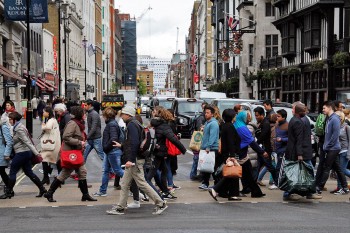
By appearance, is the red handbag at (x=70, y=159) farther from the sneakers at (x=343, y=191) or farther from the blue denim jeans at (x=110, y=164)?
the sneakers at (x=343, y=191)

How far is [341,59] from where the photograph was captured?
37.8 metres

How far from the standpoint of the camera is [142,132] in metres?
11.5

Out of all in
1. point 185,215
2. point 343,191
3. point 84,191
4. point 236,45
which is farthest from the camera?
point 236,45

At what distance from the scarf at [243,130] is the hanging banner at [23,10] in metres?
20.8

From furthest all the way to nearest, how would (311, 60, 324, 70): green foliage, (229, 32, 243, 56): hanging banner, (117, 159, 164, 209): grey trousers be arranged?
1. (229, 32, 243, 56): hanging banner
2. (311, 60, 324, 70): green foliage
3. (117, 159, 164, 209): grey trousers

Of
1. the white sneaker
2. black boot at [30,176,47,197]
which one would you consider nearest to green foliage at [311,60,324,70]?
black boot at [30,176,47,197]

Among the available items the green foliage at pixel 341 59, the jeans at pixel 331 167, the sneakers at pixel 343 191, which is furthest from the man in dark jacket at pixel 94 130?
the green foliage at pixel 341 59

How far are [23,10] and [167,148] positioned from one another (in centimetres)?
2098

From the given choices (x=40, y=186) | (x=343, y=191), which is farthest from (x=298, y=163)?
(x=40, y=186)

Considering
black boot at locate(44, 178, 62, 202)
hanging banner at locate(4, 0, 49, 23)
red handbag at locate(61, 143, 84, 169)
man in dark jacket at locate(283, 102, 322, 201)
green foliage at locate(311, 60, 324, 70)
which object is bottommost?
black boot at locate(44, 178, 62, 202)

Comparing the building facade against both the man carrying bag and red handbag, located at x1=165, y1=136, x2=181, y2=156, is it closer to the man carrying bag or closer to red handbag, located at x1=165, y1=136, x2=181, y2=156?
red handbag, located at x1=165, y1=136, x2=181, y2=156

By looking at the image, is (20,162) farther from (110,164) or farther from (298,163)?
(298,163)

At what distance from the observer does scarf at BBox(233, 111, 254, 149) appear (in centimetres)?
1317

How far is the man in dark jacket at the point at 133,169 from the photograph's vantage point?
11.2 metres
